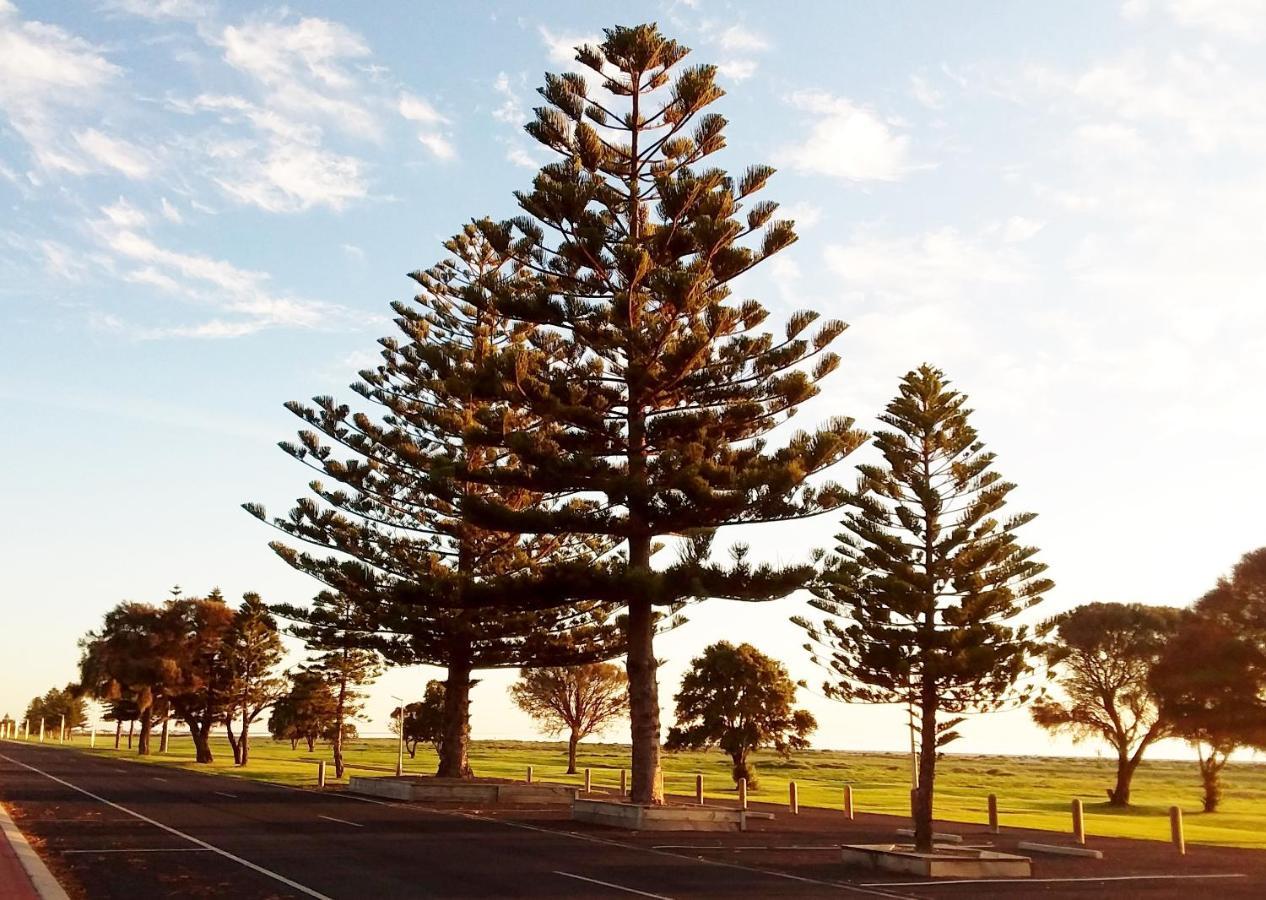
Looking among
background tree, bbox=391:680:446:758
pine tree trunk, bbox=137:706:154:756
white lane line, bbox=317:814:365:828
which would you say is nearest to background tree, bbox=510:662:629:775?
background tree, bbox=391:680:446:758

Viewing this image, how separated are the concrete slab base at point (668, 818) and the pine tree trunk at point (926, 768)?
5331mm

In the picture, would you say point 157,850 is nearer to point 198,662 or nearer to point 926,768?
point 926,768

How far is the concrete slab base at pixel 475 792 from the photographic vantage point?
29281 mm

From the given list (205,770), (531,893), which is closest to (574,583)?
(531,893)

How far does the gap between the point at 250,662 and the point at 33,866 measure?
4118 cm

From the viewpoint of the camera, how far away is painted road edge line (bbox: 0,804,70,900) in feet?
36.8

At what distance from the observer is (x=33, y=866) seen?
13.2m

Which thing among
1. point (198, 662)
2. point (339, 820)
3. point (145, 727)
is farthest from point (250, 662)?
point (339, 820)

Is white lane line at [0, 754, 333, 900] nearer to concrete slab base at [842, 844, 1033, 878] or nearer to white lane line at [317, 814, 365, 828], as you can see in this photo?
white lane line at [317, 814, 365, 828]

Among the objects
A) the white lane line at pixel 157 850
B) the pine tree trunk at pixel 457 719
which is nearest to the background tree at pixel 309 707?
the pine tree trunk at pixel 457 719

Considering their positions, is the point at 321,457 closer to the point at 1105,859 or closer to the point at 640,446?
the point at 640,446

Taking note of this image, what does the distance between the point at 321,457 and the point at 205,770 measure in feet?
66.9

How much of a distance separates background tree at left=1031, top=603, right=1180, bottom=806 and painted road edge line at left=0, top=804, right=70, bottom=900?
121 feet

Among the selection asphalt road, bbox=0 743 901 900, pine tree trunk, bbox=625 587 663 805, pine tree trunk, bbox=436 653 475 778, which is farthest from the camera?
pine tree trunk, bbox=436 653 475 778
